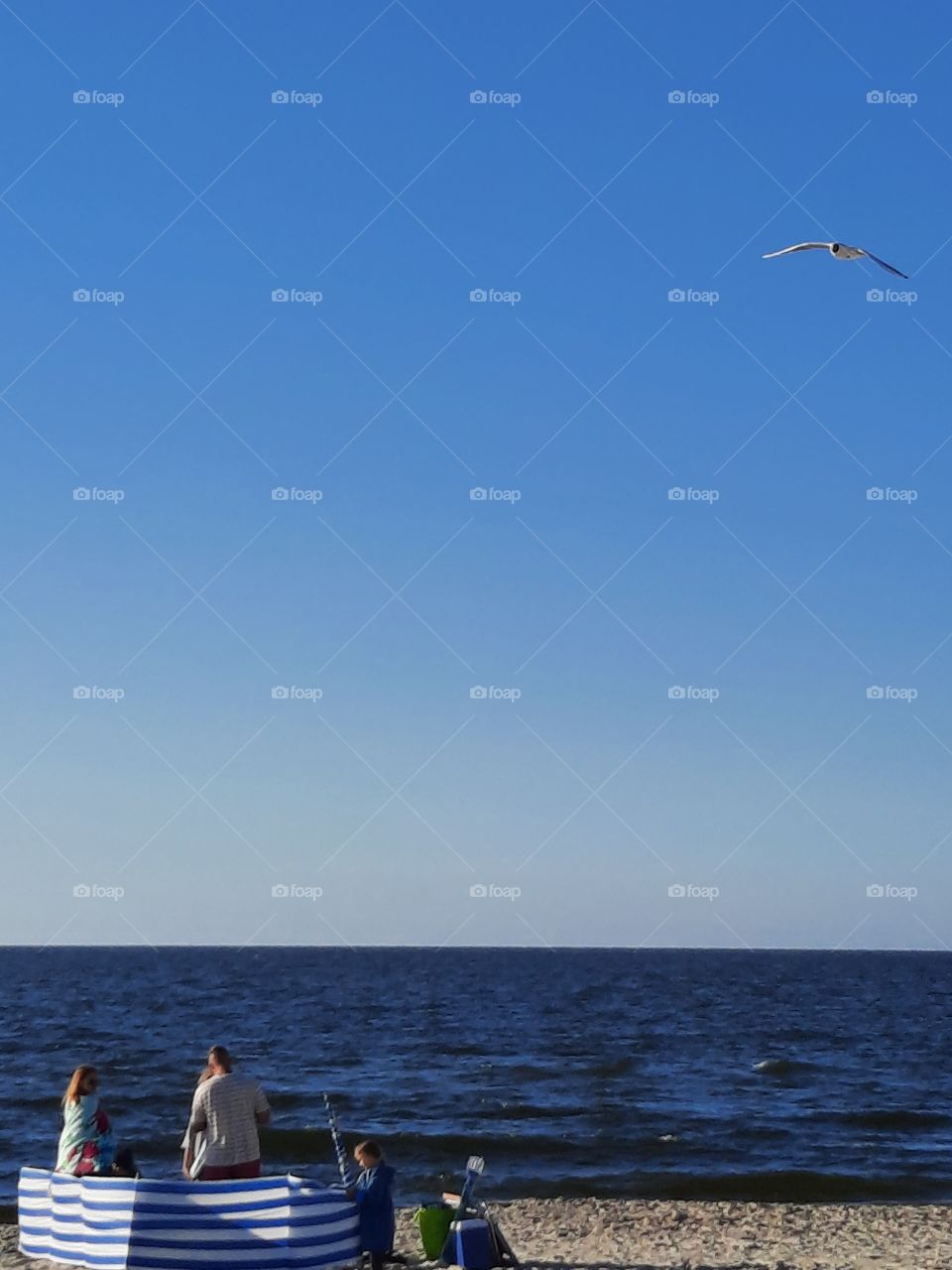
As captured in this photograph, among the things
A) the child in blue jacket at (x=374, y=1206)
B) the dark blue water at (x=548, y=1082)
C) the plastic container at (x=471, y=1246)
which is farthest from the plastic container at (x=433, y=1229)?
the dark blue water at (x=548, y=1082)

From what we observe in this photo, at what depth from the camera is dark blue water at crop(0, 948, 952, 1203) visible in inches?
1072

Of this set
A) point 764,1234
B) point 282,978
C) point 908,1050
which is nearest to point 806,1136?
point 764,1234

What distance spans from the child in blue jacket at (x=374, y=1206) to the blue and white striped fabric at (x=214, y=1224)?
0.48 metres

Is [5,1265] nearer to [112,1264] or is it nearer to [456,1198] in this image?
[112,1264]

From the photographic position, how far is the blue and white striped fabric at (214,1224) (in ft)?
43.3

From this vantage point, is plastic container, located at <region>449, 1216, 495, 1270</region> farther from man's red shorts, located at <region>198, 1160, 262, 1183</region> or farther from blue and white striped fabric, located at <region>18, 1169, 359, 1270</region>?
man's red shorts, located at <region>198, 1160, 262, 1183</region>

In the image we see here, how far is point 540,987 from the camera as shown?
103000 millimetres

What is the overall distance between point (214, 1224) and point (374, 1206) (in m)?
1.65

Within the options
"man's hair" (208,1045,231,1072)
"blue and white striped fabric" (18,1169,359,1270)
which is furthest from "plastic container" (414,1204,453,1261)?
"man's hair" (208,1045,231,1072)

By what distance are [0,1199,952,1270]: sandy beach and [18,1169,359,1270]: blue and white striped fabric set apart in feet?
5.64

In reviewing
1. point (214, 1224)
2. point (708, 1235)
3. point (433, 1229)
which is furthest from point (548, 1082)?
point (214, 1224)

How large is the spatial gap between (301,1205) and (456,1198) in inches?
82.2

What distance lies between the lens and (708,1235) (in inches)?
714

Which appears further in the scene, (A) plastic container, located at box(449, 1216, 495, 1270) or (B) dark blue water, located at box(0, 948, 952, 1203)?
(B) dark blue water, located at box(0, 948, 952, 1203)
